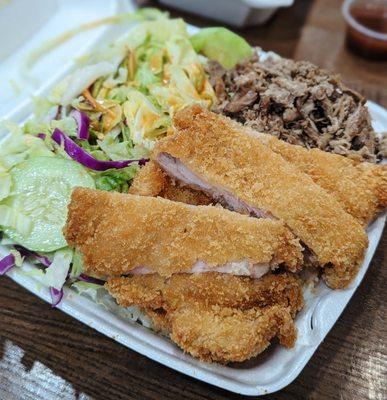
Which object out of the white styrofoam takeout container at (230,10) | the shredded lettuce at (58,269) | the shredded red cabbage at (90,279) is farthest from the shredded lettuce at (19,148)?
the white styrofoam takeout container at (230,10)

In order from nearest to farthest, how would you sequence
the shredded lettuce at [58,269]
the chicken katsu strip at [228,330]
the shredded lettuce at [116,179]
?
the chicken katsu strip at [228,330]
the shredded lettuce at [58,269]
the shredded lettuce at [116,179]

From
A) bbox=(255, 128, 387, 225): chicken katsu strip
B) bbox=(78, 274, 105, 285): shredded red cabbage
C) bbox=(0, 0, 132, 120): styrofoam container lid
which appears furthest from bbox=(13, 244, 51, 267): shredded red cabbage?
bbox=(255, 128, 387, 225): chicken katsu strip

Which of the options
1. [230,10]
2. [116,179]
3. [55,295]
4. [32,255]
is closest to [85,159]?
[116,179]

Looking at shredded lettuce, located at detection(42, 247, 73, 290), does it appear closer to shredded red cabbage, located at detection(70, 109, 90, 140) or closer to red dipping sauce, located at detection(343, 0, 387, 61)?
shredded red cabbage, located at detection(70, 109, 90, 140)

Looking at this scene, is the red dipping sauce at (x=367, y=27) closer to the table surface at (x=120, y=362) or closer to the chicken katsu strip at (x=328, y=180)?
the chicken katsu strip at (x=328, y=180)

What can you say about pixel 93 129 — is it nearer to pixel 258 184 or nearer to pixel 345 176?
pixel 258 184

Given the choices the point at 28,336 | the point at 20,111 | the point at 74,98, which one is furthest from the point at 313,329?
the point at 20,111
